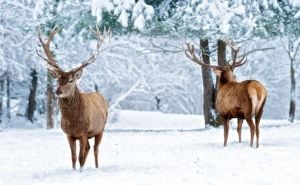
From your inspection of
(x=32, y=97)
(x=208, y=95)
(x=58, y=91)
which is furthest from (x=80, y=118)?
(x=32, y=97)

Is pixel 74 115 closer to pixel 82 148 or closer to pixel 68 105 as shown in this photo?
pixel 68 105

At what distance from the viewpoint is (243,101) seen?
12.5 metres

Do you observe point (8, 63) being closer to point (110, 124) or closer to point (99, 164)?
point (110, 124)

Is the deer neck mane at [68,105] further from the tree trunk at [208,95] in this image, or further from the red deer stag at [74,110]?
the tree trunk at [208,95]

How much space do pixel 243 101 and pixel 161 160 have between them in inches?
94.6

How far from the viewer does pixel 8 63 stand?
87.7ft

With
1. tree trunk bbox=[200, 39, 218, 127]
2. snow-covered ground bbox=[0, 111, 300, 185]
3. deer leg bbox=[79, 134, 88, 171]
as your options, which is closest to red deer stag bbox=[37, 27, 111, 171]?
deer leg bbox=[79, 134, 88, 171]

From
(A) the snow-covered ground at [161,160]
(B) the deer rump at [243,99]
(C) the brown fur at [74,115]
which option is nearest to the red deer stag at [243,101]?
(B) the deer rump at [243,99]

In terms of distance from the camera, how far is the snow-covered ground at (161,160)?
877 cm

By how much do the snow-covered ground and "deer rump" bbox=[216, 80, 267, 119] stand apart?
0.70 metres

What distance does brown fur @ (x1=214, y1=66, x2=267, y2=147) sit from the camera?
40.6 ft

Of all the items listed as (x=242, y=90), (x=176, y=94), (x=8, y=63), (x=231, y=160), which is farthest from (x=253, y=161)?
(x=176, y=94)

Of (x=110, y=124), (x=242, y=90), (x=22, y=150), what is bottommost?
(x=110, y=124)

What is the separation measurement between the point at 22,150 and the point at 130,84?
21304mm
